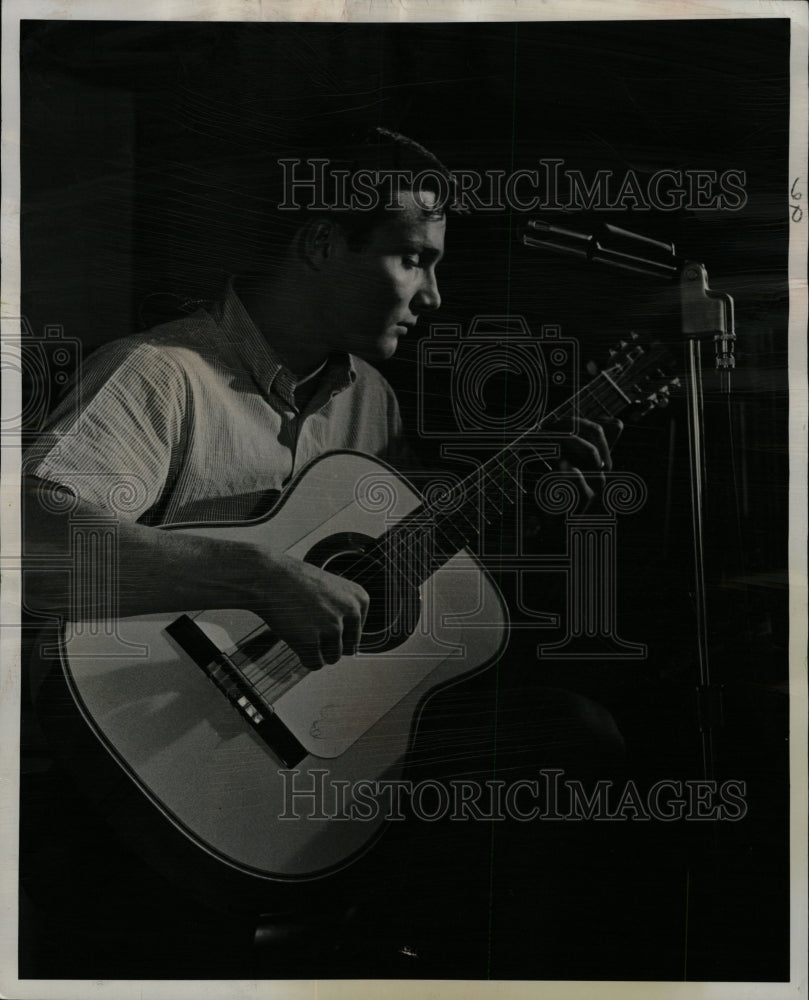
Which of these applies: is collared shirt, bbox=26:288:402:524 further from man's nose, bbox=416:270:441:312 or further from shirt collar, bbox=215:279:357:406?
man's nose, bbox=416:270:441:312

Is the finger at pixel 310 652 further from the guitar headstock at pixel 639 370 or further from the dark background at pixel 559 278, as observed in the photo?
the guitar headstock at pixel 639 370

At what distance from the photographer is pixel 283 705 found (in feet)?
3.94

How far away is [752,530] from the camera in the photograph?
48.3 inches

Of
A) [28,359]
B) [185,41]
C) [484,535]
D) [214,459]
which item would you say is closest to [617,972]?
[484,535]

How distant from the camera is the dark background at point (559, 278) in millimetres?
1214

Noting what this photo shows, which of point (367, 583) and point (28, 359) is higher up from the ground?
point (28, 359)

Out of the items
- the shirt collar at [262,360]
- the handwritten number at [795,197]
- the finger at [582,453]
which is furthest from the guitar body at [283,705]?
the handwritten number at [795,197]

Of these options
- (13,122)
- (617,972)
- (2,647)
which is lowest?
(617,972)

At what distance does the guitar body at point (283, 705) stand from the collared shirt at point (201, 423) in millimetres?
45

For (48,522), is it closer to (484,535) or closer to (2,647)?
(2,647)

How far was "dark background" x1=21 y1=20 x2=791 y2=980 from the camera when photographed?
121 centimetres

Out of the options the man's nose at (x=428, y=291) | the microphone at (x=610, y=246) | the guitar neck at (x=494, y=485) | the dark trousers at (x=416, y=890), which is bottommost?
the dark trousers at (x=416, y=890)

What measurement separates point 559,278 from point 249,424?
53 centimetres

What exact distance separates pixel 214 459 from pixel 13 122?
61 centimetres
